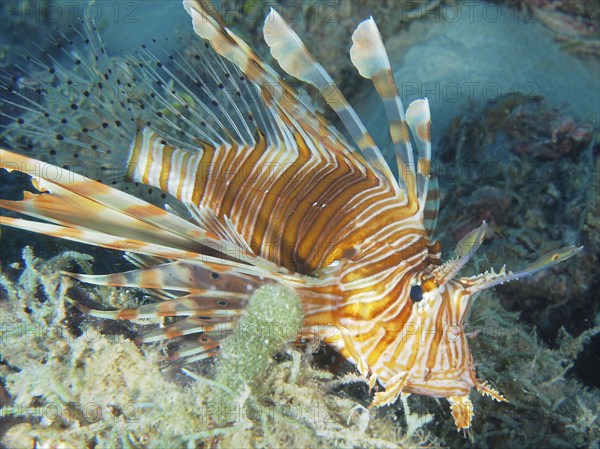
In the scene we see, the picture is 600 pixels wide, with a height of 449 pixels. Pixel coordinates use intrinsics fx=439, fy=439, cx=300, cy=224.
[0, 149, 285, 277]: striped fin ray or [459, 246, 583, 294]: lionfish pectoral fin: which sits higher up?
[0, 149, 285, 277]: striped fin ray

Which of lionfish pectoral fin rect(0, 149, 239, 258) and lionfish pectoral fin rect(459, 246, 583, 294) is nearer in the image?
lionfish pectoral fin rect(0, 149, 239, 258)

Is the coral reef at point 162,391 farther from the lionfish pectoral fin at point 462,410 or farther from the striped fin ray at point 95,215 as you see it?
the striped fin ray at point 95,215

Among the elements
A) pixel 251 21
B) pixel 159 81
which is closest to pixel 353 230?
pixel 159 81

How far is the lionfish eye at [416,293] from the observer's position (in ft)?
6.78

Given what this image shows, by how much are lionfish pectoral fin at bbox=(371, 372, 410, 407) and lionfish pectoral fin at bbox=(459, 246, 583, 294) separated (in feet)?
1.76

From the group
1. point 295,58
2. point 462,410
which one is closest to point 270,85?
point 295,58

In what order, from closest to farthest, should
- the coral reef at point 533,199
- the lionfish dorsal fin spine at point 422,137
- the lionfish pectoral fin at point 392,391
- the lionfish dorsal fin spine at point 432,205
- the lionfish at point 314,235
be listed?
1. the lionfish at point 314,235
2. the lionfish pectoral fin at point 392,391
3. the lionfish dorsal fin spine at point 422,137
4. the lionfish dorsal fin spine at point 432,205
5. the coral reef at point 533,199

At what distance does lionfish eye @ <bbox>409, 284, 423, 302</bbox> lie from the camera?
2.07 m

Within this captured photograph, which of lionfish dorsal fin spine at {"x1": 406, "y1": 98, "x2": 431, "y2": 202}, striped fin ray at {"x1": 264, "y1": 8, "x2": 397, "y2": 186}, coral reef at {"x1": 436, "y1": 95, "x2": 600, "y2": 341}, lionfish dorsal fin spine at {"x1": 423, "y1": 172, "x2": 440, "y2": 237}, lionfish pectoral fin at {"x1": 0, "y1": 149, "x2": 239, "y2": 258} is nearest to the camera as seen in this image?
lionfish pectoral fin at {"x1": 0, "y1": 149, "x2": 239, "y2": 258}

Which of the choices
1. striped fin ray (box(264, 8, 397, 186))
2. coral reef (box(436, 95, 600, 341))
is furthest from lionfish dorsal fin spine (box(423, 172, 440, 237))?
coral reef (box(436, 95, 600, 341))

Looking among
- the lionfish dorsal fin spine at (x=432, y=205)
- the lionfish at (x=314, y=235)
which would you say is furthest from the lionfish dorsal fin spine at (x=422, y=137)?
the lionfish dorsal fin spine at (x=432, y=205)

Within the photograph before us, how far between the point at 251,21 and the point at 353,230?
15.9 ft

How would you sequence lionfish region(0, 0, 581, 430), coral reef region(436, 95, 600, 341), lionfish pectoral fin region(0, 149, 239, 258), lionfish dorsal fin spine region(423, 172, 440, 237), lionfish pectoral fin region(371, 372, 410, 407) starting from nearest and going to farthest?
1. lionfish pectoral fin region(0, 149, 239, 258)
2. lionfish region(0, 0, 581, 430)
3. lionfish pectoral fin region(371, 372, 410, 407)
4. lionfish dorsal fin spine region(423, 172, 440, 237)
5. coral reef region(436, 95, 600, 341)

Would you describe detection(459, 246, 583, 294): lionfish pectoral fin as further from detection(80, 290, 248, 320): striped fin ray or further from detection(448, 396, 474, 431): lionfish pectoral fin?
detection(80, 290, 248, 320): striped fin ray
